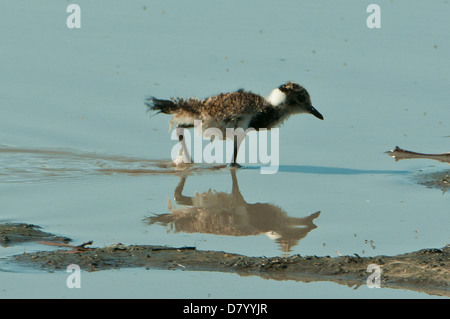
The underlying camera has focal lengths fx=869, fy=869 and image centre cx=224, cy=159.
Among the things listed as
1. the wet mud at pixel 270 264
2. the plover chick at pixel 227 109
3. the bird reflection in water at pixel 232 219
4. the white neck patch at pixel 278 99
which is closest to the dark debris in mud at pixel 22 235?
the wet mud at pixel 270 264

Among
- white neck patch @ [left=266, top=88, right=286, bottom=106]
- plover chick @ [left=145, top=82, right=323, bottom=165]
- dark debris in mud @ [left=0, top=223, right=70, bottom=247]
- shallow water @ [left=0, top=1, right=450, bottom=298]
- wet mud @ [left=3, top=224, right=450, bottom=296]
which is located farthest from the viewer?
white neck patch @ [left=266, top=88, right=286, bottom=106]

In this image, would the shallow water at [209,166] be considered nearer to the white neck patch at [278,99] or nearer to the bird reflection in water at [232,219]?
the bird reflection in water at [232,219]

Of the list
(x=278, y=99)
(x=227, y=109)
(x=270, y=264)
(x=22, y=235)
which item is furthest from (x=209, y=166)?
(x=270, y=264)

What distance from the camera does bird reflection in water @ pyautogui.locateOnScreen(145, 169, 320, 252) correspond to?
8.20 m

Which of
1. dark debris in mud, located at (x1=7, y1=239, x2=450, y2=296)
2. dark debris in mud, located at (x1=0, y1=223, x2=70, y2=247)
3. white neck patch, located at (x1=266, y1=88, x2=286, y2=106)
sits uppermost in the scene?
white neck patch, located at (x1=266, y1=88, x2=286, y2=106)

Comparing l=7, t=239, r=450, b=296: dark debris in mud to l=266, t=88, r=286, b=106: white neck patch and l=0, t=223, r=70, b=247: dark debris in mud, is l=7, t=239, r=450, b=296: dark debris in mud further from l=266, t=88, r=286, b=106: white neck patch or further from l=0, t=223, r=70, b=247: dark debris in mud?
l=266, t=88, r=286, b=106: white neck patch

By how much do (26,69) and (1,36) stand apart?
1.83m

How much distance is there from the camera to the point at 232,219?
8.70 m

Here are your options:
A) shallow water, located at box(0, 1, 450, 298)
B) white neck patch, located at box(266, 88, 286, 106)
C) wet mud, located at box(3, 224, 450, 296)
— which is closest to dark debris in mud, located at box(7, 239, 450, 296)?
Result: wet mud, located at box(3, 224, 450, 296)

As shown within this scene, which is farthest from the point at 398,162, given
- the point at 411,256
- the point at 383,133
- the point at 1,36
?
the point at 1,36

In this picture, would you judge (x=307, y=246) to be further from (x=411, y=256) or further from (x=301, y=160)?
(x=301, y=160)

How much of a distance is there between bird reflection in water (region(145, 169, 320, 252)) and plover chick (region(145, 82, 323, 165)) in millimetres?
1324

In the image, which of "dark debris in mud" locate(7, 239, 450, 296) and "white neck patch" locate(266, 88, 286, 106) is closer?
"dark debris in mud" locate(7, 239, 450, 296)

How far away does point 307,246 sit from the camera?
7.80m
